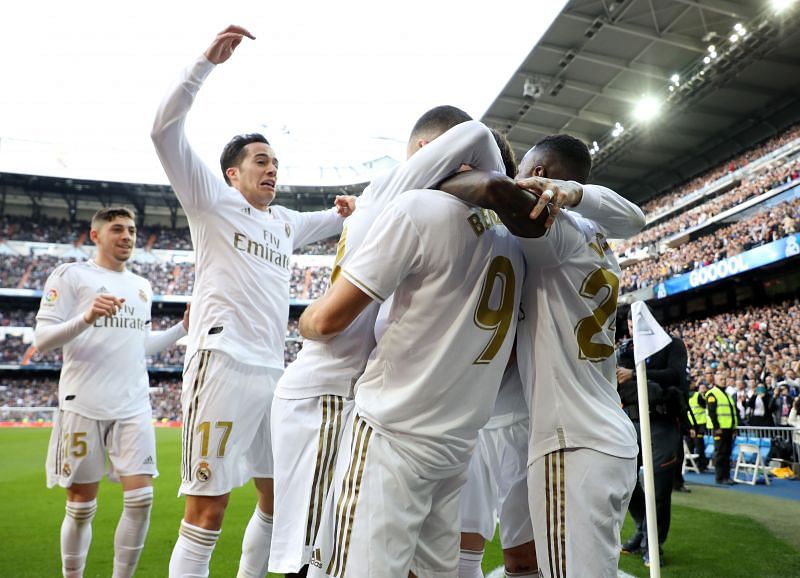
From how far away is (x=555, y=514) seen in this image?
2.08 m

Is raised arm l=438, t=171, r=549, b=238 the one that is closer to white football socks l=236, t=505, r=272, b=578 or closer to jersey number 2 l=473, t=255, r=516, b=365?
jersey number 2 l=473, t=255, r=516, b=365

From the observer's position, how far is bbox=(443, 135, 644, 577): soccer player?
204 cm

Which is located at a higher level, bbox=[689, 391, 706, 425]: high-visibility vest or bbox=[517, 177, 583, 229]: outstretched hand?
bbox=[517, 177, 583, 229]: outstretched hand

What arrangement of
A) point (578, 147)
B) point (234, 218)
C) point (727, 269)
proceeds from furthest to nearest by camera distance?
point (727, 269)
point (234, 218)
point (578, 147)

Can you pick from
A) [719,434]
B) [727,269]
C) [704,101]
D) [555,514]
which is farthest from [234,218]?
[704,101]

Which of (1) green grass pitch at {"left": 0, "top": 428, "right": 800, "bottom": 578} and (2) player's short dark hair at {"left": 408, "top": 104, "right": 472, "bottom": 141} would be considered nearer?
(2) player's short dark hair at {"left": 408, "top": 104, "right": 472, "bottom": 141}

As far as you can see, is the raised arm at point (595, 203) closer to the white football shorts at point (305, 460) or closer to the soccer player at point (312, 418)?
the soccer player at point (312, 418)

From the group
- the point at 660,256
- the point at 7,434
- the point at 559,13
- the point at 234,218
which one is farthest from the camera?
the point at 660,256

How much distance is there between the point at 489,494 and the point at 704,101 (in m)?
24.1

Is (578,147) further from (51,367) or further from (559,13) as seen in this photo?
(51,367)

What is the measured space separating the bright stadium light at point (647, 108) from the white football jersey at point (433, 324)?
72.6 feet

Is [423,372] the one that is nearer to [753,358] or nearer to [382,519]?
[382,519]

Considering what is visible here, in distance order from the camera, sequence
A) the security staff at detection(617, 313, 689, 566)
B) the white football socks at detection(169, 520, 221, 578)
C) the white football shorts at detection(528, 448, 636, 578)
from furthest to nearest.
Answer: the security staff at detection(617, 313, 689, 566) → the white football socks at detection(169, 520, 221, 578) → the white football shorts at detection(528, 448, 636, 578)

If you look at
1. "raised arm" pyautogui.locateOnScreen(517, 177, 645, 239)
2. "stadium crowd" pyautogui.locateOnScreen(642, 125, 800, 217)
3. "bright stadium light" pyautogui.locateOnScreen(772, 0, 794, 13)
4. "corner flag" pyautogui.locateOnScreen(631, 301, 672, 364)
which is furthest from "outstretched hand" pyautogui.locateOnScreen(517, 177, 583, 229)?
"stadium crowd" pyautogui.locateOnScreen(642, 125, 800, 217)
